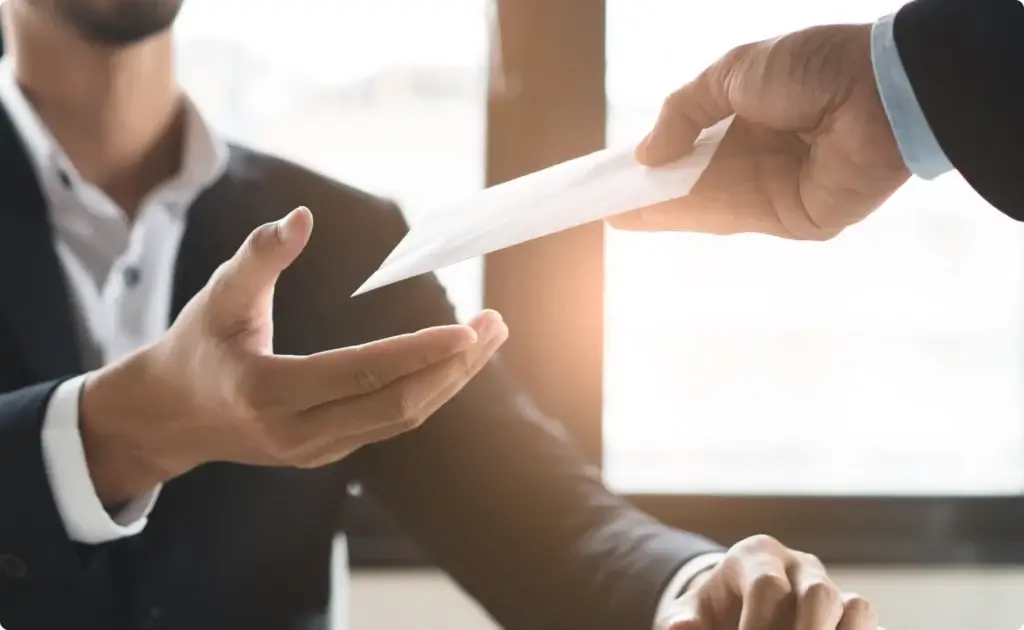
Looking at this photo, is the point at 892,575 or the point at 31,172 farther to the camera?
the point at 892,575

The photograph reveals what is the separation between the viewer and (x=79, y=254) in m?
0.56

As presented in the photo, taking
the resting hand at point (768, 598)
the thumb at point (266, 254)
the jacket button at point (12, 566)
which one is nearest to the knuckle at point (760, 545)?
the resting hand at point (768, 598)

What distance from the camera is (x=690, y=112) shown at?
1.41ft

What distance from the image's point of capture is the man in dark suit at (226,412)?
0.36m

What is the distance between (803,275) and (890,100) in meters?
0.38

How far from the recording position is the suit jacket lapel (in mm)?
525

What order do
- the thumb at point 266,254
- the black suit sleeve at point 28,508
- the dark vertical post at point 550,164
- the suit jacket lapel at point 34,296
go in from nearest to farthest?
the thumb at point 266,254 < the black suit sleeve at point 28,508 < the suit jacket lapel at point 34,296 < the dark vertical post at point 550,164

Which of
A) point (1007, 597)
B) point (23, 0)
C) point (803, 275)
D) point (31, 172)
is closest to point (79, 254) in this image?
point (31, 172)

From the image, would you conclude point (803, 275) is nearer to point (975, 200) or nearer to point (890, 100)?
point (975, 200)

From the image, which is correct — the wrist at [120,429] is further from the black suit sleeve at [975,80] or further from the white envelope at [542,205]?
the black suit sleeve at [975,80]

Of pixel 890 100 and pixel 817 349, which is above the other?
pixel 890 100

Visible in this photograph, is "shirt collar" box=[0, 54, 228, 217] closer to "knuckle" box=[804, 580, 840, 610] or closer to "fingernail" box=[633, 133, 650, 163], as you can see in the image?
"fingernail" box=[633, 133, 650, 163]

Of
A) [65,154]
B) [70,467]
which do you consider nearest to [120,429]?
[70,467]

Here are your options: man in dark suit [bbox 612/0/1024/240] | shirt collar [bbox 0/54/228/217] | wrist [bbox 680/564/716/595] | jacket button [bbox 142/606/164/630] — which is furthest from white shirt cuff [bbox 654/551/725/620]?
shirt collar [bbox 0/54/228/217]
